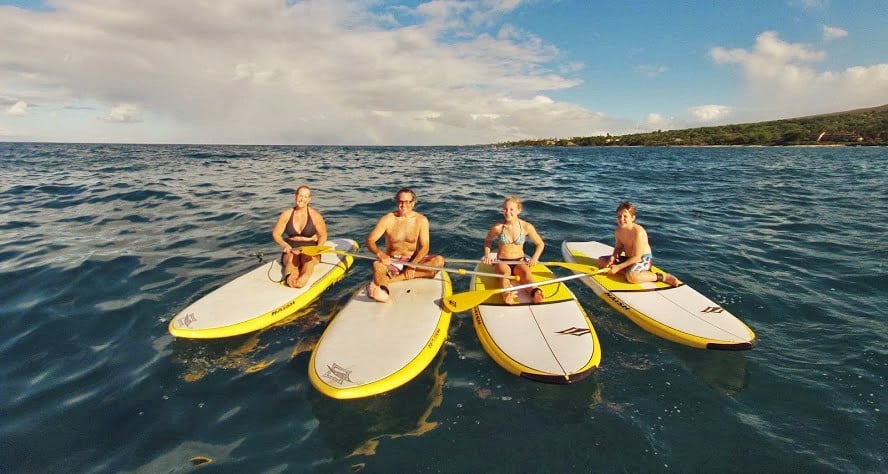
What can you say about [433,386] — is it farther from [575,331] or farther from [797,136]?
[797,136]

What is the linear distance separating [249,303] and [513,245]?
4957mm

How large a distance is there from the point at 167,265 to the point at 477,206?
38.2ft

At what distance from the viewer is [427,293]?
679 centimetres

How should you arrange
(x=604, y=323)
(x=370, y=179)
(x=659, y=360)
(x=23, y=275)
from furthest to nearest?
(x=370, y=179) < (x=23, y=275) < (x=604, y=323) < (x=659, y=360)

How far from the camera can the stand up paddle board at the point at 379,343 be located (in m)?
4.50

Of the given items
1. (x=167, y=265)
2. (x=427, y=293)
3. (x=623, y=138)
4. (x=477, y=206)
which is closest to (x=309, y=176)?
(x=477, y=206)

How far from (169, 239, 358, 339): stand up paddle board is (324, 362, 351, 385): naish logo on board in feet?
7.09

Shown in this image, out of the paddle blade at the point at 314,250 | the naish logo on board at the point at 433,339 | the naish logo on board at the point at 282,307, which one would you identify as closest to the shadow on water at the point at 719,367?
the naish logo on board at the point at 433,339

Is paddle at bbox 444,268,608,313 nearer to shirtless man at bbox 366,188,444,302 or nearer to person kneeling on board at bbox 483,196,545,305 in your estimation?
person kneeling on board at bbox 483,196,545,305

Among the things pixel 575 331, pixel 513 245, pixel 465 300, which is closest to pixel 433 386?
pixel 465 300

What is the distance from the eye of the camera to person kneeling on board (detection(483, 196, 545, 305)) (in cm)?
690

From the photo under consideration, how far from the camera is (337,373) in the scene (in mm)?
4598

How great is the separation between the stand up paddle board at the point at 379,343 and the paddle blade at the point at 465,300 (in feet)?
0.47

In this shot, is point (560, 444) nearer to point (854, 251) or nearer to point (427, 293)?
point (427, 293)
